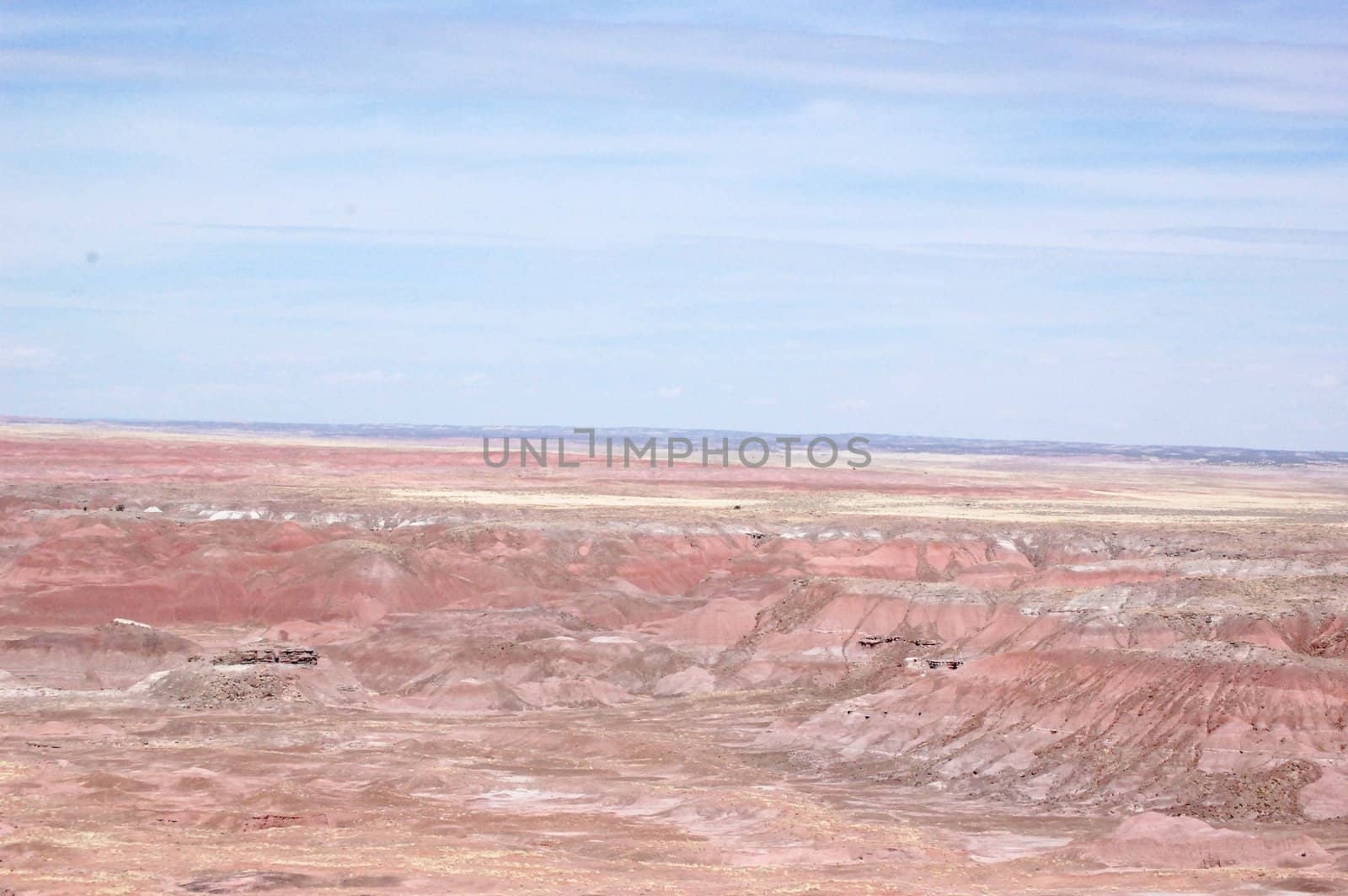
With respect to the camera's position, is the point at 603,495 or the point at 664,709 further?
the point at 603,495

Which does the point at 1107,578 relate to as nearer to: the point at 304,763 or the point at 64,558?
the point at 304,763

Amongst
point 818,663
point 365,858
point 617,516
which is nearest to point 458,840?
point 365,858

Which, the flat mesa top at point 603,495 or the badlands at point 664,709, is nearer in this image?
the badlands at point 664,709

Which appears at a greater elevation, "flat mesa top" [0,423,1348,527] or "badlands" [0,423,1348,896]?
"flat mesa top" [0,423,1348,527]

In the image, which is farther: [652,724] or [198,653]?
[198,653]

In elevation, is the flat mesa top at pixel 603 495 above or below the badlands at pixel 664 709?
above

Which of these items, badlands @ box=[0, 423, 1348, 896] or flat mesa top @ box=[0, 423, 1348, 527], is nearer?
badlands @ box=[0, 423, 1348, 896]

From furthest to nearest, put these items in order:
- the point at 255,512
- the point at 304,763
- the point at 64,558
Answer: the point at 255,512, the point at 64,558, the point at 304,763

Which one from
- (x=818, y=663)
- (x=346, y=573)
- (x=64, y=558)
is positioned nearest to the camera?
(x=818, y=663)
